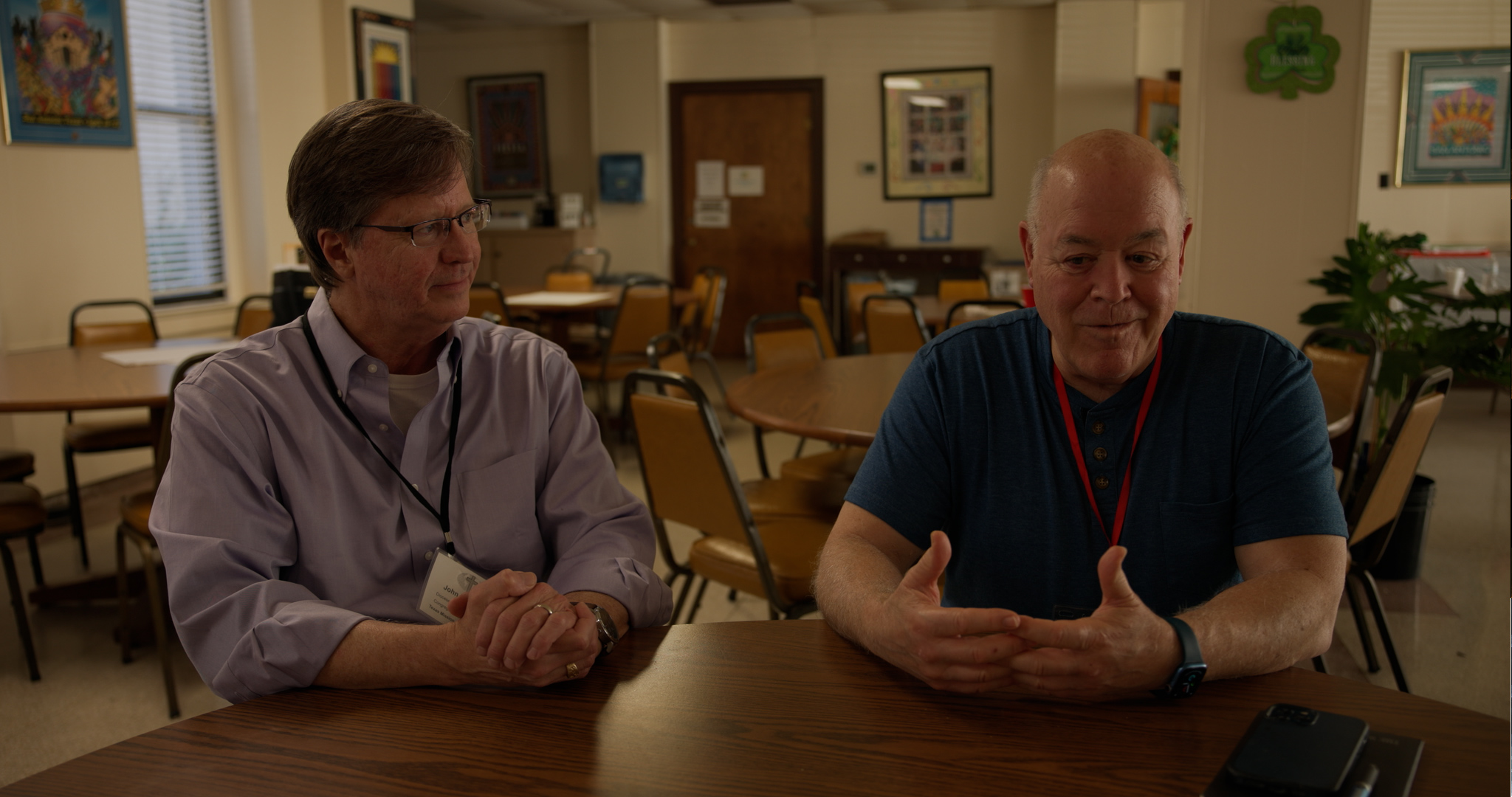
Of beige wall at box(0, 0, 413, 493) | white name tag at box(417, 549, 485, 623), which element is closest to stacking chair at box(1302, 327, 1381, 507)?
white name tag at box(417, 549, 485, 623)

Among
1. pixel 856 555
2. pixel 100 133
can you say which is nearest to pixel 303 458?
pixel 856 555

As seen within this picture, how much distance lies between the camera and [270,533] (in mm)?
1268

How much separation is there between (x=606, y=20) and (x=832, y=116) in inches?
84.8

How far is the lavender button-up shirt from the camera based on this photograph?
119cm

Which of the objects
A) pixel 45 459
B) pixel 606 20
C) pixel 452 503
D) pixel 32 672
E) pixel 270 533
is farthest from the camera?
pixel 606 20

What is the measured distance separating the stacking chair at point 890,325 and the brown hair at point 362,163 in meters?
3.25

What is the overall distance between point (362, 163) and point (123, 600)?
2.27m

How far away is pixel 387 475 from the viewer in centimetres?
137

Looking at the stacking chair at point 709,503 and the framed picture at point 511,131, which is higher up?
the framed picture at point 511,131

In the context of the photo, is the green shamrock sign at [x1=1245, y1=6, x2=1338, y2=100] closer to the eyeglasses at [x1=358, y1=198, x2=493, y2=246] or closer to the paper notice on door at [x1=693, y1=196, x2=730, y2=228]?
the eyeglasses at [x1=358, y1=198, x2=493, y2=246]

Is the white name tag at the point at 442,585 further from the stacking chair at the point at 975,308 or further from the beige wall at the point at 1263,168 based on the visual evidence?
the beige wall at the point at 1263,168

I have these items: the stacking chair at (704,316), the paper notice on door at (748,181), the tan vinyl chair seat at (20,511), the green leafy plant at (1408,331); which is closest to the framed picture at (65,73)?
the tan vinyl chair seat at (20,511)

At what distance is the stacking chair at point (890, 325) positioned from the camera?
450 centimetres

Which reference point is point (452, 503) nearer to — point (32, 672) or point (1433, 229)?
point (32, 672)
